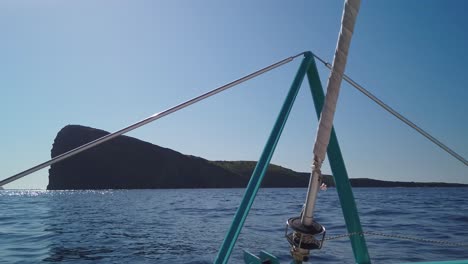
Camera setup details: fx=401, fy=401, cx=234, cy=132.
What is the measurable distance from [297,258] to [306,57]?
190 cm

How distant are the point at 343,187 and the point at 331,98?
4.55 ft

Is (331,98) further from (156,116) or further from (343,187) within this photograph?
(156,116)

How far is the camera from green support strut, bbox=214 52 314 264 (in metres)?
2.98

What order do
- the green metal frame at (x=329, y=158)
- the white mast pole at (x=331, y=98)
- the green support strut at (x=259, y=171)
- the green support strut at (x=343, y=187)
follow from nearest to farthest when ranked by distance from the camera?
1. the white mast pole at (x=331, y=98)
2. the green support strut at (x=259, y=171)
3. the green metal frame at (x=329, y=158)
4. the green support strut at (x=343, y=187)

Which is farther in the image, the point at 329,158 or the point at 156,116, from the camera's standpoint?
the point at 329,158

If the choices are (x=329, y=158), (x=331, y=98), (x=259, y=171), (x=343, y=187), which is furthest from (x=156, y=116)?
(x=343, y=187)

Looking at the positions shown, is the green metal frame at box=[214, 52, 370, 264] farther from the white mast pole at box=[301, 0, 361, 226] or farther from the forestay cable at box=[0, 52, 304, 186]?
the white mast pole at box=[301, 0, 361, 226]

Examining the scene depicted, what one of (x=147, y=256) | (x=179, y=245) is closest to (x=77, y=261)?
(x=147, y=256)

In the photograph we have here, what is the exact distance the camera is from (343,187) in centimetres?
372

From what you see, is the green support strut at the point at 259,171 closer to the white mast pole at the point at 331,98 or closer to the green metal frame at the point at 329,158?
the green metal frame at the point at 329,158

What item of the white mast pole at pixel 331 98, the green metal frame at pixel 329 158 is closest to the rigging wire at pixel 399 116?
the green metal frame at pixel 329 158

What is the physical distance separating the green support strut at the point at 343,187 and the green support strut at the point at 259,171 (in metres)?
0.21

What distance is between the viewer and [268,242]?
15.7m

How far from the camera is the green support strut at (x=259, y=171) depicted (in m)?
2.98
